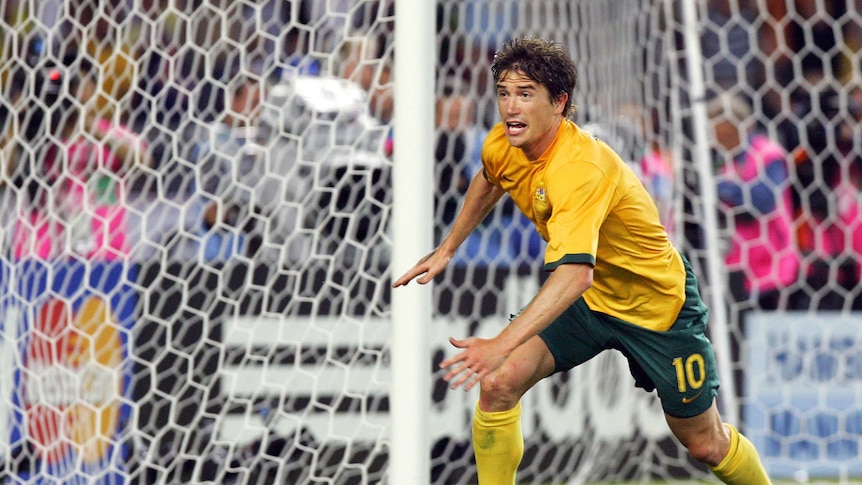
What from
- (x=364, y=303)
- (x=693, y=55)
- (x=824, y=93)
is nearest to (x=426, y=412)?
(x=364, y=303)

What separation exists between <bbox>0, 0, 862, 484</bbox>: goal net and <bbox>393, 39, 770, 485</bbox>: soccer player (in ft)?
3.22

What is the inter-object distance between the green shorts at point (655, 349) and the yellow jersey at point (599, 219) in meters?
0.03

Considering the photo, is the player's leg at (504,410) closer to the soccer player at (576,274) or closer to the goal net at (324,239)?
the soccer player at (576,274)

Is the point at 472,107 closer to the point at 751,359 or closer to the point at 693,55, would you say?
the point at 693,55

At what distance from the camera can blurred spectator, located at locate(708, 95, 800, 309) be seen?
5.31 meters

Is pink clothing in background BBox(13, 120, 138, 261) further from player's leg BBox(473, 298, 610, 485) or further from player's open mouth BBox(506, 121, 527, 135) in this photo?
player's open mouth BBox(506, 121, 527, 135)

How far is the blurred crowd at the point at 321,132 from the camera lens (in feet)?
14.5

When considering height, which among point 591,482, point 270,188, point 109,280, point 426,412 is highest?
point 270,188

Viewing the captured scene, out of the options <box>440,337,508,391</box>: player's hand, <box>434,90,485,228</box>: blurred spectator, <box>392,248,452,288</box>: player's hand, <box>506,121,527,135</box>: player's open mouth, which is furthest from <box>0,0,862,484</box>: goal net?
<box>440,337,508,391</box>: player's hand

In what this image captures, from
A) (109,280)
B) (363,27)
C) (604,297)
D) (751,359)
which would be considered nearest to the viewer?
(604,297)

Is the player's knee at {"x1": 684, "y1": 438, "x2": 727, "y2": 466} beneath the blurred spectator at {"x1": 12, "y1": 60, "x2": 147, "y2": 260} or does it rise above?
beneath

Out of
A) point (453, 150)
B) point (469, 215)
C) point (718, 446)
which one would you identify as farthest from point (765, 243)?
point (469, 215)

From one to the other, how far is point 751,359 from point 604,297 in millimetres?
2425

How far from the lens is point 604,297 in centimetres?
310
